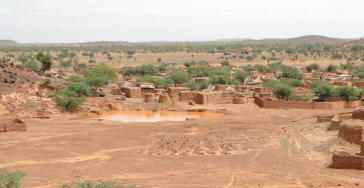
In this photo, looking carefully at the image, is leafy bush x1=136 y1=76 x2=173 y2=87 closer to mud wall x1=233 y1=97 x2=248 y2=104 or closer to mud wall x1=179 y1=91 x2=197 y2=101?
mud wall x1=179 y1=91 x2=197 y2=101

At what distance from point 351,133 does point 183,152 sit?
6.07m

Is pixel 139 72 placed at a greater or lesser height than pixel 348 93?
lesser

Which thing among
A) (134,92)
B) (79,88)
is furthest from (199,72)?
(79,88)

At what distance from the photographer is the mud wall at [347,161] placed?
10.3 m

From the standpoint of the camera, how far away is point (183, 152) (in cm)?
1343

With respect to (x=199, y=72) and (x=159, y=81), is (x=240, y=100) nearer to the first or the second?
(x=159, y=81)

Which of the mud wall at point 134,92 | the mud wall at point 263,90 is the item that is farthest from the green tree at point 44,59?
the mud wall at point 263,90

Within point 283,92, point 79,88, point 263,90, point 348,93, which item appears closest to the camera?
point 348,93

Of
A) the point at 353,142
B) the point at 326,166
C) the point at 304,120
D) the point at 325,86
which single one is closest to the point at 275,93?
the point at 325,86

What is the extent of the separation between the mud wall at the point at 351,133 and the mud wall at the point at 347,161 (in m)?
2.29

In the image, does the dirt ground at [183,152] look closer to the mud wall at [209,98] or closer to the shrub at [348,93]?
the shrub at [348,93]

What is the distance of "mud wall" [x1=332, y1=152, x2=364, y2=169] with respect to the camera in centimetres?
1026

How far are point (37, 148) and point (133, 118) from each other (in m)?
9.73

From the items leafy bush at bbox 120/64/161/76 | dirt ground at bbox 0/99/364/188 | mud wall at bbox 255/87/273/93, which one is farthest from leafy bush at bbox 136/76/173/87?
dirt ground at bbox 0/99/364/188
